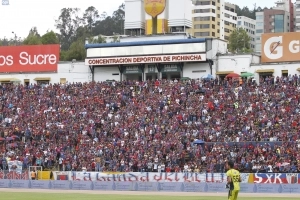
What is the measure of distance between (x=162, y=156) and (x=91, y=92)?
14.9 m

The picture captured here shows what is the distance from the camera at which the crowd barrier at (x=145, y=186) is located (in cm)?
4519

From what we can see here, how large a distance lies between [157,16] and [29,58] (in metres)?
15.0

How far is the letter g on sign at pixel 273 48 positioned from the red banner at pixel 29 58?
72.2 ft

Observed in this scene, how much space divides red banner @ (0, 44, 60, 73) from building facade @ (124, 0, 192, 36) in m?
8.81

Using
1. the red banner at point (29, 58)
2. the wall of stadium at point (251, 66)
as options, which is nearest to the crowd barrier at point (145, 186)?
the wall of stadium at point (251, 66)

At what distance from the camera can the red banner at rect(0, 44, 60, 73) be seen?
7675cm

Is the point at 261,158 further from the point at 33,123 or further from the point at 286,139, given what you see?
the point at 33,123

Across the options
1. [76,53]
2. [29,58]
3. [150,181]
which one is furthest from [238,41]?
[150,181]

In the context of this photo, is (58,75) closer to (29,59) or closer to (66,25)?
(29,59)

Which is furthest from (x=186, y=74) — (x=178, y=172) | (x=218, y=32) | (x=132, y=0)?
(x=218, y=32)

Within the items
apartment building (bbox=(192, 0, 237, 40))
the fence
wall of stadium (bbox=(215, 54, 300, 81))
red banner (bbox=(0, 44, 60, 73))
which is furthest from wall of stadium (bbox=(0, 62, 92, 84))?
apartment building (bbox=(192, 0, 237, 40))

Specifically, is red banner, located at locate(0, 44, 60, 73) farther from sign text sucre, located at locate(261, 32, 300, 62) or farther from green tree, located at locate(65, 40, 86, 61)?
green tree, located at locate(65, 40, 86, 61)

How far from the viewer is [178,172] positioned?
50906 millimetres

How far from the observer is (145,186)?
48312mm
